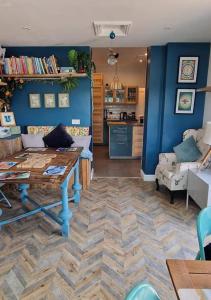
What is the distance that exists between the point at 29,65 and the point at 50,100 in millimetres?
691

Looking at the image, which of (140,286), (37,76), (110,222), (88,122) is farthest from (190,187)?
(37,76)

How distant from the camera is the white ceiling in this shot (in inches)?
83.4

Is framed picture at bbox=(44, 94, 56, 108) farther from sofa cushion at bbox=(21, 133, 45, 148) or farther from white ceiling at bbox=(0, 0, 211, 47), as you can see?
white ceiling at bbox=(0, 0, 211, 47)

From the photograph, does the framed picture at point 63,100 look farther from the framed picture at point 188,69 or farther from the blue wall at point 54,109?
the framed picture at point 188,69

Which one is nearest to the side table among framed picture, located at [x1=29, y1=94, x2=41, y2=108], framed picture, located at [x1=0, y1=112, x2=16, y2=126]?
framed picture, located at [x1=29, y1=94, x2=41, y2=108]

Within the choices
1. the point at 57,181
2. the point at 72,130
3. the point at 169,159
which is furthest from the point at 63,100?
the point at 57,181

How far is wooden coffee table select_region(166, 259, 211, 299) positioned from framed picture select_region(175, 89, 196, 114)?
3.14 m

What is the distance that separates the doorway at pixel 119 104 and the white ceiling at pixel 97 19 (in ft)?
8.51

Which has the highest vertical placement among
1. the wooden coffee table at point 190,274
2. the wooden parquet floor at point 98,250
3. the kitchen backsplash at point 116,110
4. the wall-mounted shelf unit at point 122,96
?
the wall-mounted shelf unit at point 122,96

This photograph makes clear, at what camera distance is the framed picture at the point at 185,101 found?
12.1 ft

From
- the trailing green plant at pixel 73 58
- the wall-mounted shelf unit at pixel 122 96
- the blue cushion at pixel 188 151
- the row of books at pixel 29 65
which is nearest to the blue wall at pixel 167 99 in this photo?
the blue cushion at pixel 188 151

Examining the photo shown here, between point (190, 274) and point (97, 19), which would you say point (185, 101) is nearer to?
point (97, 19)

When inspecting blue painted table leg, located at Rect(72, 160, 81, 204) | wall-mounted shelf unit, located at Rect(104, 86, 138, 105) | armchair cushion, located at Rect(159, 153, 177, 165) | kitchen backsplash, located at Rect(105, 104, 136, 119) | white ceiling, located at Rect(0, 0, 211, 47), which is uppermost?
white ceiling, located at Rect(0, 0, 211, 47)

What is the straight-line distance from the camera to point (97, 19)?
251 centimetres
